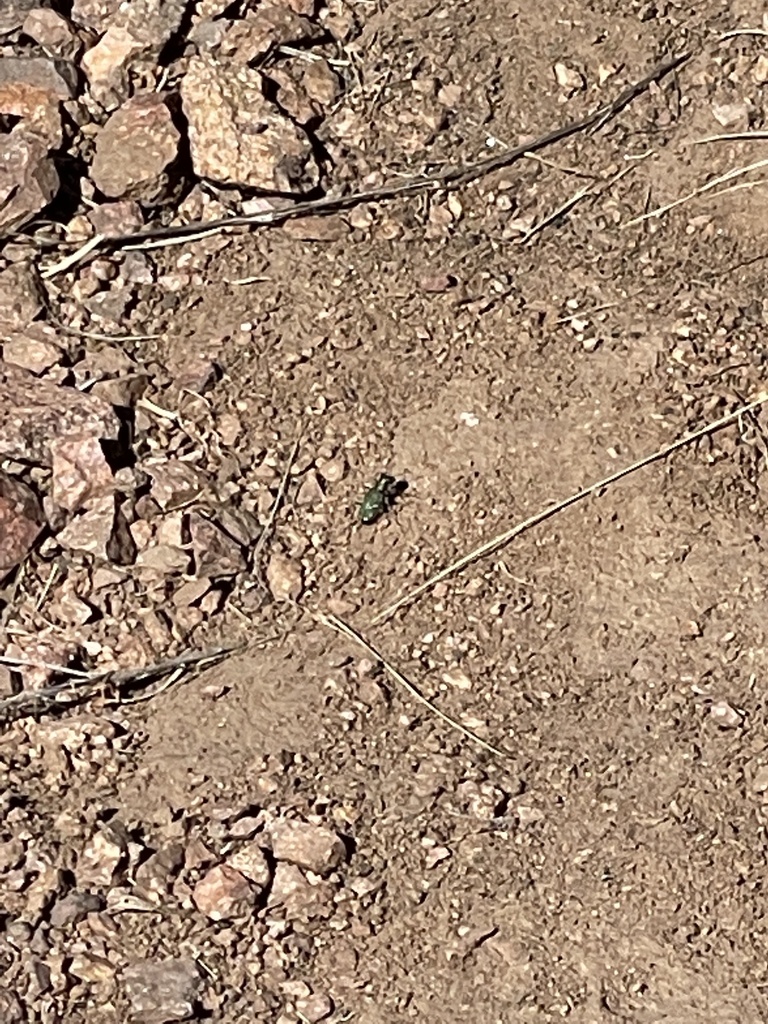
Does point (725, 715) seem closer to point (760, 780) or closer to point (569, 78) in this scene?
point (760, 780)

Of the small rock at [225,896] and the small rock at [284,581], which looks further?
the small rock at [284,581]

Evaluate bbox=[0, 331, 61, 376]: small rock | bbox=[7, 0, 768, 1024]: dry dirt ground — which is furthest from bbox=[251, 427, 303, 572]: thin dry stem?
bbox=[0, 331, 61, 376]: small rock

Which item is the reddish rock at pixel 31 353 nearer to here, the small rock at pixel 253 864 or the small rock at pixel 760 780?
the small rock at pixel 253 864

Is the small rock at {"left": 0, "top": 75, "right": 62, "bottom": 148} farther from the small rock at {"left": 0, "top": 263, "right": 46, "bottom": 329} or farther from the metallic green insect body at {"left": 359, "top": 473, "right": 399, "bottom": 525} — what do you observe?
the metallic green insect body at {"left": 359, "top": 473, "right": 399, "bottom": 525}

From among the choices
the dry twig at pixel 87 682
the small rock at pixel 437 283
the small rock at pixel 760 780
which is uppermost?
the small rock at pixel 437 283

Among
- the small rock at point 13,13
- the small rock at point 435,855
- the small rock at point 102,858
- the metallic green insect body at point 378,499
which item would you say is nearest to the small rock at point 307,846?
the small rock at point 435,855
